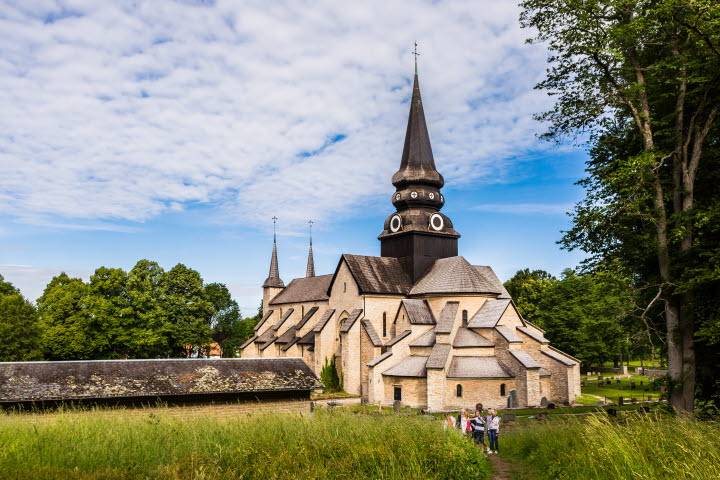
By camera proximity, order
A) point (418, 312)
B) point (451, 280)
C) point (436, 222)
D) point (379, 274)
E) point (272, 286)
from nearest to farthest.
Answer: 1. point (451, 280)
2. point (418, 312)
3. point (379, 274)
4. point (436, 222)
5. point (272, 286)

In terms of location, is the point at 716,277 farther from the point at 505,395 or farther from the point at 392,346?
the point at 392,346

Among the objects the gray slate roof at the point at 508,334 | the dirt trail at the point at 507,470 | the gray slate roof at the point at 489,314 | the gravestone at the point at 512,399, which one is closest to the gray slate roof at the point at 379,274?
the gray slate roof at the point at 489,314

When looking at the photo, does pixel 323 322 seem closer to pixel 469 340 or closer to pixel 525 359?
pixel 469 340

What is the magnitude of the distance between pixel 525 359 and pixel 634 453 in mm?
24602

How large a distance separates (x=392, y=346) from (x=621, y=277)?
21.2 m

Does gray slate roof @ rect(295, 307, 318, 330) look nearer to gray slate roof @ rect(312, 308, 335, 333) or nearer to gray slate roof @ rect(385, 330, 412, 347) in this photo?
gray slate roof @ rect(312, 308, 335, 333)

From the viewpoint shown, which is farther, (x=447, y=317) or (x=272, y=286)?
(x=272, y=286)

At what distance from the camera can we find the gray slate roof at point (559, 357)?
3297 centimetres

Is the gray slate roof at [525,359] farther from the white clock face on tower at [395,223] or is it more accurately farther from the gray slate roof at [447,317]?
the white clock face on tower at [395,223]

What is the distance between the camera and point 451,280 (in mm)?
37750

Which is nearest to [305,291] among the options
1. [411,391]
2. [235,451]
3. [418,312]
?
[418,312]

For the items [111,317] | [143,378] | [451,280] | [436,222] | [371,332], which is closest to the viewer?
[143,378]

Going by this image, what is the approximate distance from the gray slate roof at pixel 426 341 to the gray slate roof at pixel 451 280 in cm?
328

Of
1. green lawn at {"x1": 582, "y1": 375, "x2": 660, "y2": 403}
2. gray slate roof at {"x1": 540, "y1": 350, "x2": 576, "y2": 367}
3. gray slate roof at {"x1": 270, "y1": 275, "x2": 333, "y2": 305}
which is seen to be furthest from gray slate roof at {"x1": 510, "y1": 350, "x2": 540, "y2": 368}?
gray slate roof at {"x1": 270, "y1": 275, "x2": 333, "y2": 305}
